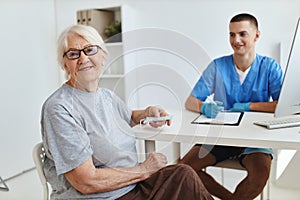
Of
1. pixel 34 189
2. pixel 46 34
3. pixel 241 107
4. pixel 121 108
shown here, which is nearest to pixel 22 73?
pixel 46 34

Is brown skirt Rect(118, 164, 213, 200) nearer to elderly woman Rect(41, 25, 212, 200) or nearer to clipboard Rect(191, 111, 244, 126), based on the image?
elderly woman Rect(41, 25, 212, 200)

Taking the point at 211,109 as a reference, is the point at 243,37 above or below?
above

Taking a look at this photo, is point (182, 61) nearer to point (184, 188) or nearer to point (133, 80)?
point (133, 80)

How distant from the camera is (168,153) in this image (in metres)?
1.33

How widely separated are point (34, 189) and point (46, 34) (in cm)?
149

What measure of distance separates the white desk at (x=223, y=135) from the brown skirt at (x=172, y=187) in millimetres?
171

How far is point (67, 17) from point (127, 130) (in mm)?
2279

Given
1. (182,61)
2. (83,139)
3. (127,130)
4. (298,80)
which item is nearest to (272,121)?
(298,80)

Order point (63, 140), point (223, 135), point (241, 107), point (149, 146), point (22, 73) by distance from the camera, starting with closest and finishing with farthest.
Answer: point (63, 140)
point (223, 135)
point (149, 146)
point (241, 107)
point (22, 73)

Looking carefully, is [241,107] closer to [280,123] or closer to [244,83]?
[244,83]

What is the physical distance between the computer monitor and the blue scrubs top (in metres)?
0.51

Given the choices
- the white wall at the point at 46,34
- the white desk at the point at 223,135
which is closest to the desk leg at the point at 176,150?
the white desk at the point at 223,135

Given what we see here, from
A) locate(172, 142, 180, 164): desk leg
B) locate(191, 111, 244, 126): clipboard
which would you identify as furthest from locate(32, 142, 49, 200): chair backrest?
locate(191, 111, 244, 126): clipboard

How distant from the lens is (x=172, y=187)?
116 cm
